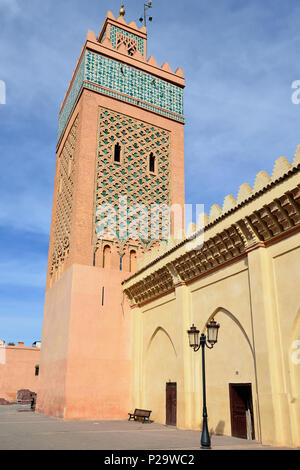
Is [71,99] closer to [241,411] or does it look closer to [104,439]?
[104,439]

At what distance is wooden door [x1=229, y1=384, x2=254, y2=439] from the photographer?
8617 mm

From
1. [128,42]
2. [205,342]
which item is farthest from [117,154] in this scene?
[205,342]

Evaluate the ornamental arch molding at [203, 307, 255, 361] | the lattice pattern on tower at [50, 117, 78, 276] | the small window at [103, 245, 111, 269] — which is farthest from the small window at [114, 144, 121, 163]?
the ornamental arch molding at [203, 307, 255, 361]

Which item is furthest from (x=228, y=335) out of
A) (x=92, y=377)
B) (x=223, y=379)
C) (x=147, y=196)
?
(x=147, y=196)

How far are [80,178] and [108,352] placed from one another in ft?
19.7

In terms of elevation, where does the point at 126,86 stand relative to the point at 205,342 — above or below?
above

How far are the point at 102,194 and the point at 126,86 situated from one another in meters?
4.95

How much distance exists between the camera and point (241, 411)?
29.0 feet

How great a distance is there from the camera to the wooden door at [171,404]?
11.4m

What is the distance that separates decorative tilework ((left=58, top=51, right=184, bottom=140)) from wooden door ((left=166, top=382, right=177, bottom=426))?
1085 cm

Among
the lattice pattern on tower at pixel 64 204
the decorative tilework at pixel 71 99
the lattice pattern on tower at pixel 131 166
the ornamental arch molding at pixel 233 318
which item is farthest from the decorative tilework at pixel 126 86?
the ornamental arch molding at pixel 233 318
